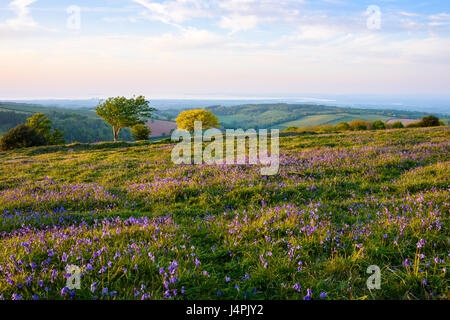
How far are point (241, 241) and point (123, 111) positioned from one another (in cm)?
6681

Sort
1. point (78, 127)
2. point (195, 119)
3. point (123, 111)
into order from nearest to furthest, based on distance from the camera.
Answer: point (123, 111) → point (195, 119) → point (78, 127)

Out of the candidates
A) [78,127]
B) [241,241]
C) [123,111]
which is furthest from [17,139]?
[78,127]

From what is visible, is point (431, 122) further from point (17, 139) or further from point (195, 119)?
point (17, 139)

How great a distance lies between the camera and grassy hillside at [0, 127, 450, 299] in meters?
3.29

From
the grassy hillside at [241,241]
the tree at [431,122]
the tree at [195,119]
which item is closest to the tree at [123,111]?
the tree at [195,119]

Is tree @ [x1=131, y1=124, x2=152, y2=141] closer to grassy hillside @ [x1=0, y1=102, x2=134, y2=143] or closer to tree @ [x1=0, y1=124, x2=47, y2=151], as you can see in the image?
tree @ [x1=0, y1=124, x2=47, y2=151]

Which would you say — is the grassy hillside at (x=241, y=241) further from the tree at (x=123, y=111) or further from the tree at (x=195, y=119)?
the tree at (x=195, y=119)

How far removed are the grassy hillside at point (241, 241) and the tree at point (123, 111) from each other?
59779mm

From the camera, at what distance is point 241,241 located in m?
4.61

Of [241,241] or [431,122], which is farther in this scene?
[431,122]

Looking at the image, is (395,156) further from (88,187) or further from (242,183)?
(88,187)

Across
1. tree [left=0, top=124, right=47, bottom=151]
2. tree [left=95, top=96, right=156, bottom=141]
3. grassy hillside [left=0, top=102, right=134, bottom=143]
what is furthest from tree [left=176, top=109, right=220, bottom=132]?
grassy hillside [left=0, top=102, right=134, bottom=143]
